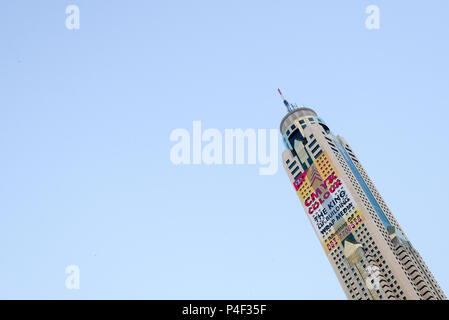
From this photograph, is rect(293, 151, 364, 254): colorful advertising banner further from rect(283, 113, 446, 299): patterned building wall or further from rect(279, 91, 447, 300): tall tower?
rect(283, 113, 446, 299): patterned building wall

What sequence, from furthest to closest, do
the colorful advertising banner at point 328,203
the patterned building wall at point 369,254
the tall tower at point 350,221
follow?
the colorful advertising banner at point 328,203
the tall tower at point 350,221
the patterned building wall at point 369,254

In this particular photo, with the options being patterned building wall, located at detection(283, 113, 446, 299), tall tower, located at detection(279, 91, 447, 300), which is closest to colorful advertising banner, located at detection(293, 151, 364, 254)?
tall tower, located at detection(279, 91, 447, 300)

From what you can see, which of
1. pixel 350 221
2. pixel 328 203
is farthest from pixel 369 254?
pixel 328 203

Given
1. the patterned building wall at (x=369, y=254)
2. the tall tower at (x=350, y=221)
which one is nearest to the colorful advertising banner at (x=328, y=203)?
the tall tower at (x=350, y=221)

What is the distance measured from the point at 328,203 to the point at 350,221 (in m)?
8.73

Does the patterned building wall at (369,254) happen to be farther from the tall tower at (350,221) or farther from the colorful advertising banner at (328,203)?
the colorful advertising banner at (328,203)

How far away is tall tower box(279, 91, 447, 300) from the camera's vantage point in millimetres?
121938

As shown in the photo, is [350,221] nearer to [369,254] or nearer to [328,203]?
[328,203]

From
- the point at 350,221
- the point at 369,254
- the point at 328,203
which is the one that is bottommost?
the point at 369,254

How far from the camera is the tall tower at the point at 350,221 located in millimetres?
121938

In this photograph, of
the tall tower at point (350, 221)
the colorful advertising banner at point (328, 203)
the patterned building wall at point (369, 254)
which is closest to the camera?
the patterned building wall at point (369, 254)

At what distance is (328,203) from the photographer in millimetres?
137625
